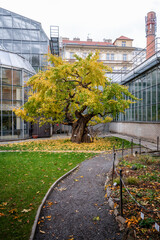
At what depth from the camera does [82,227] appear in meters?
4.01

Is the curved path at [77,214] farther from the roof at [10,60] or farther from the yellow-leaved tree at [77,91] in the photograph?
the roof at [10,60]

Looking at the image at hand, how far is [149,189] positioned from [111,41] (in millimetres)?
58421

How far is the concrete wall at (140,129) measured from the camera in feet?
51.9

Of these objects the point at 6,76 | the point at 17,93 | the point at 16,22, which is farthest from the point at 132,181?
A: the point at 16,22

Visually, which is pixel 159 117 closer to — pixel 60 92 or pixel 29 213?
pixel 60 92

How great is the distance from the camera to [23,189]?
19.3ft

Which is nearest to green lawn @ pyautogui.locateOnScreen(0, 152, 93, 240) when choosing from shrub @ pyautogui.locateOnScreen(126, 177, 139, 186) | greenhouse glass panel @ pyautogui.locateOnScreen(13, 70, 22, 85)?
shrub @ pyautogui.locateOnScreen(126, 177, 139, 186)

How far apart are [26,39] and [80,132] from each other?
17.9m

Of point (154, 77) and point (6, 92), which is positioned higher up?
point (154, 77)

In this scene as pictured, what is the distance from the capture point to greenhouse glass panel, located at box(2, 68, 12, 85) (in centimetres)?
1938

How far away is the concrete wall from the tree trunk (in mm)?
5478

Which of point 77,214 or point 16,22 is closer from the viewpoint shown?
point 77,214

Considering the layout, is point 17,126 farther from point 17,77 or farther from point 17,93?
point 17,77

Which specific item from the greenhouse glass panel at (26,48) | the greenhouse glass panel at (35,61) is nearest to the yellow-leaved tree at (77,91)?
the greenhouse glass panel at (35,61)
